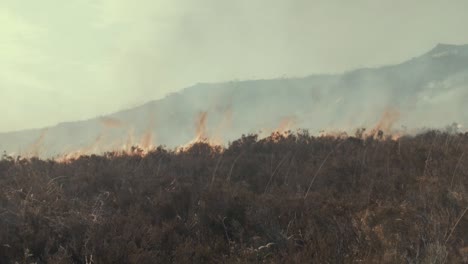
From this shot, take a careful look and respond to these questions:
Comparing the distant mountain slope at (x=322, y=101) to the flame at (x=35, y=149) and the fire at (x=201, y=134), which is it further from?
the flame at (x=35, y=149)

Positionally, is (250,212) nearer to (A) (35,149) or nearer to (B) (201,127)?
(B) (201,127)

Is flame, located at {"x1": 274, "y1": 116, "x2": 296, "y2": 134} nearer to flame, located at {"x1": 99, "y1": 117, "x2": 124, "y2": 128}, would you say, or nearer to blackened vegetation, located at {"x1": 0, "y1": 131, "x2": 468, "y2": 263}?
blackened vegetation, located at {"x1": 0, "y1": 131, "x2": 468, "y2": 263}

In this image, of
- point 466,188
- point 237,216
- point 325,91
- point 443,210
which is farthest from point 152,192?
point 325,91

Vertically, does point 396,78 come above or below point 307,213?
above

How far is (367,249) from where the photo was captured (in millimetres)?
4473

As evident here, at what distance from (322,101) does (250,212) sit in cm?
5989

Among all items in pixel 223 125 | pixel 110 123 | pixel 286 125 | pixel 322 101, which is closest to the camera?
pixel 223 125

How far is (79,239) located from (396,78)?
2786 inches

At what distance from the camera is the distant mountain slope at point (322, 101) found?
2066 inches

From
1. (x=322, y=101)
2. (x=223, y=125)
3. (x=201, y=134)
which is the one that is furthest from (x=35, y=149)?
(x=322, y=101)

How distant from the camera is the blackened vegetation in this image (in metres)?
4.33

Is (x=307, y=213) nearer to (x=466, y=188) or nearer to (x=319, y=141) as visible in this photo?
(x=466, y=188)

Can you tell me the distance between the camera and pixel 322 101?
209 ft

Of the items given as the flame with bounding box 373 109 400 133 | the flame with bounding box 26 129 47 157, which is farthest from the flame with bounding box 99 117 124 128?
the flame with bounding box 373 109 400 133
